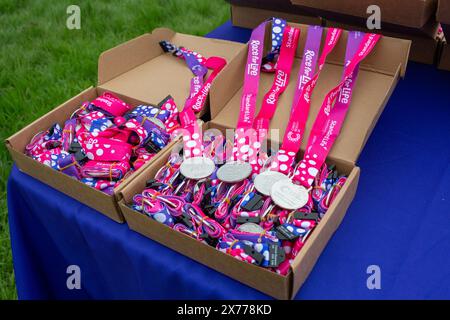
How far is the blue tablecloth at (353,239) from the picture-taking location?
80cm

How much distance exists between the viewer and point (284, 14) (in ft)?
5.22

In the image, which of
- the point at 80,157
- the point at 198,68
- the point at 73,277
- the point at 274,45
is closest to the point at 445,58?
the point at 274,45

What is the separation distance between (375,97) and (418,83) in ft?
1.01

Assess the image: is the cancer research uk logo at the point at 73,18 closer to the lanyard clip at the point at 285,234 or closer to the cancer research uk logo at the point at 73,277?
the cancer research uk logo at the point at 73,277

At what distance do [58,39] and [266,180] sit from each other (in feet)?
7.71

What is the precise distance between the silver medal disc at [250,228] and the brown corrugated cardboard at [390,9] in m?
0.71

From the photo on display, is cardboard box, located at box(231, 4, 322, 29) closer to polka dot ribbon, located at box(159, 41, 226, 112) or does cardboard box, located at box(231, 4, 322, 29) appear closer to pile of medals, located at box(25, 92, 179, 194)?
polka dot ribbon, located at box(159, 41, 226, 112)

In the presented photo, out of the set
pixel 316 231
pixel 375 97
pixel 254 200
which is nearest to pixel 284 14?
pixel 375 97

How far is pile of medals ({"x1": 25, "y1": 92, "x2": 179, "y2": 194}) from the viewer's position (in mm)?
996

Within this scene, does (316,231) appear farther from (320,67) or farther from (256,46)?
(256,46)

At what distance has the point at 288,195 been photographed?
87cm

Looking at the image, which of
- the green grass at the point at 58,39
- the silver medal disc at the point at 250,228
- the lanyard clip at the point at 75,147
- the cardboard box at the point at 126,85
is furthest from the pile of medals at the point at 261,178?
the green grass at the point at 58,39

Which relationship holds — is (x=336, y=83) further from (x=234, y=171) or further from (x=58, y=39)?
(x=58, y=39)

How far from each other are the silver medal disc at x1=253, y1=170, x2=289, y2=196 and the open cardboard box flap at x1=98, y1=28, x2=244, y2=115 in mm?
399
